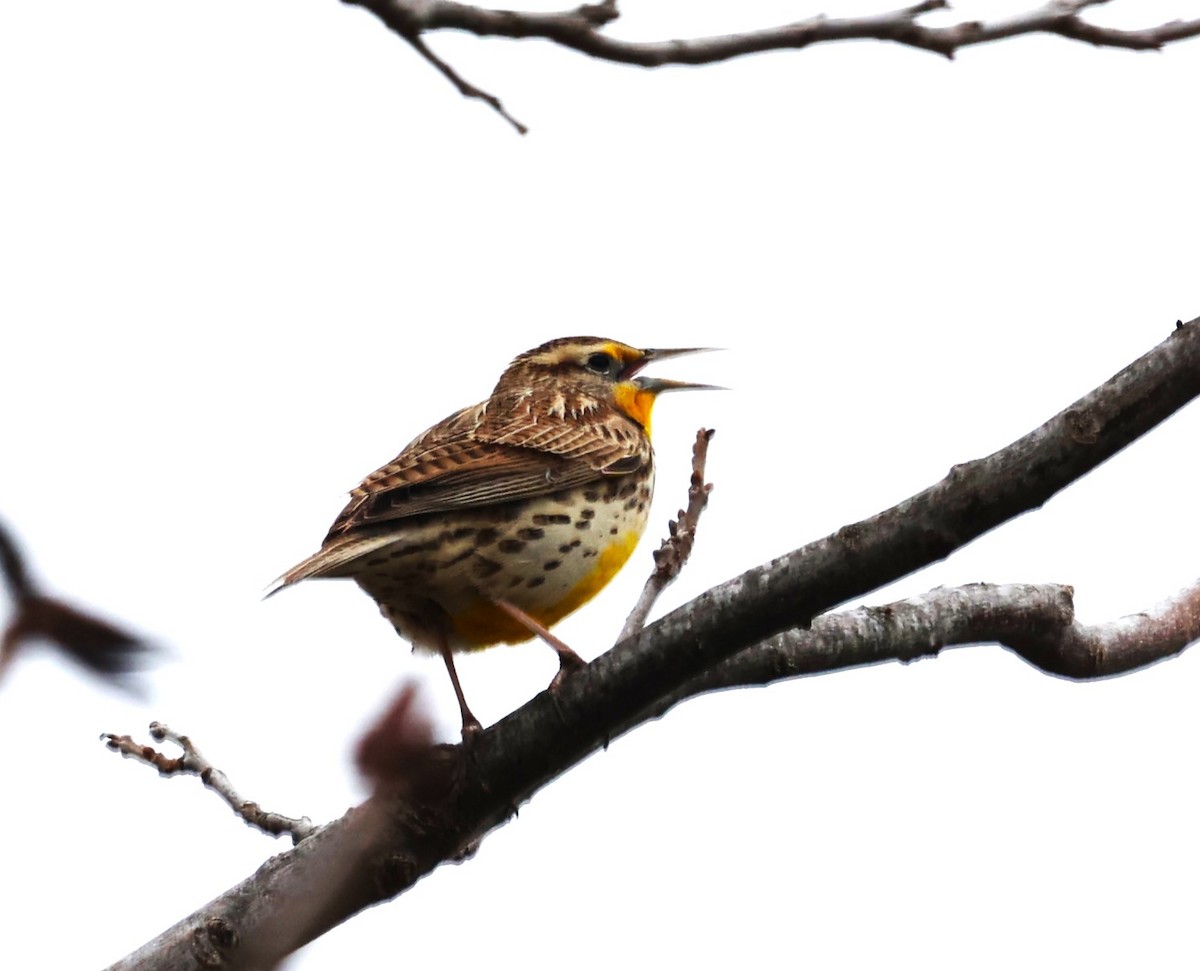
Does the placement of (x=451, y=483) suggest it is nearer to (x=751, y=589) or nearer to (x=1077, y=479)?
(x=751, y=589)

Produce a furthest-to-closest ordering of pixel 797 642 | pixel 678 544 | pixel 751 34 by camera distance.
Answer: pixel 678 544, pixel 797 642, pixel 751 34

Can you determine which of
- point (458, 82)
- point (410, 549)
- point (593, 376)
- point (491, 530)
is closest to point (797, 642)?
point (491, 530)

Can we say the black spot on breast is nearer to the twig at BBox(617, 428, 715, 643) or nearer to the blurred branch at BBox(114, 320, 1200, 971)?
the twig at BBox(617, 428, 715, 643)

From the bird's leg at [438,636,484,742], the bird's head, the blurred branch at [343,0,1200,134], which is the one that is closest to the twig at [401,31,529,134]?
the blurred branch at [343,0,1200,134]

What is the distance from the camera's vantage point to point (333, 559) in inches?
269

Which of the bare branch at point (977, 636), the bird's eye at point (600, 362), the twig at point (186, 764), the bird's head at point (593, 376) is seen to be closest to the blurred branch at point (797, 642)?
the bare branch at point (977, 636)

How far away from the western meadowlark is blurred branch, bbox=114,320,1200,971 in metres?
1.15

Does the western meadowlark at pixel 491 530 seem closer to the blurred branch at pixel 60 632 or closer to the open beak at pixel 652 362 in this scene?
the open beak at pixel 652 362

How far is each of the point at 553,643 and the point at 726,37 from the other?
4144mm

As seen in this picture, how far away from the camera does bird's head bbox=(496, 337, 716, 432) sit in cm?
963

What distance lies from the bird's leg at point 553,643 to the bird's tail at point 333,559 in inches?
28.5

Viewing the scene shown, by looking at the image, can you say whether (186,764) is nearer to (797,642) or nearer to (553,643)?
(553,643)

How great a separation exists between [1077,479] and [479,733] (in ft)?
7.61

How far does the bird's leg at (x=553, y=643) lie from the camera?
5.69 metres
